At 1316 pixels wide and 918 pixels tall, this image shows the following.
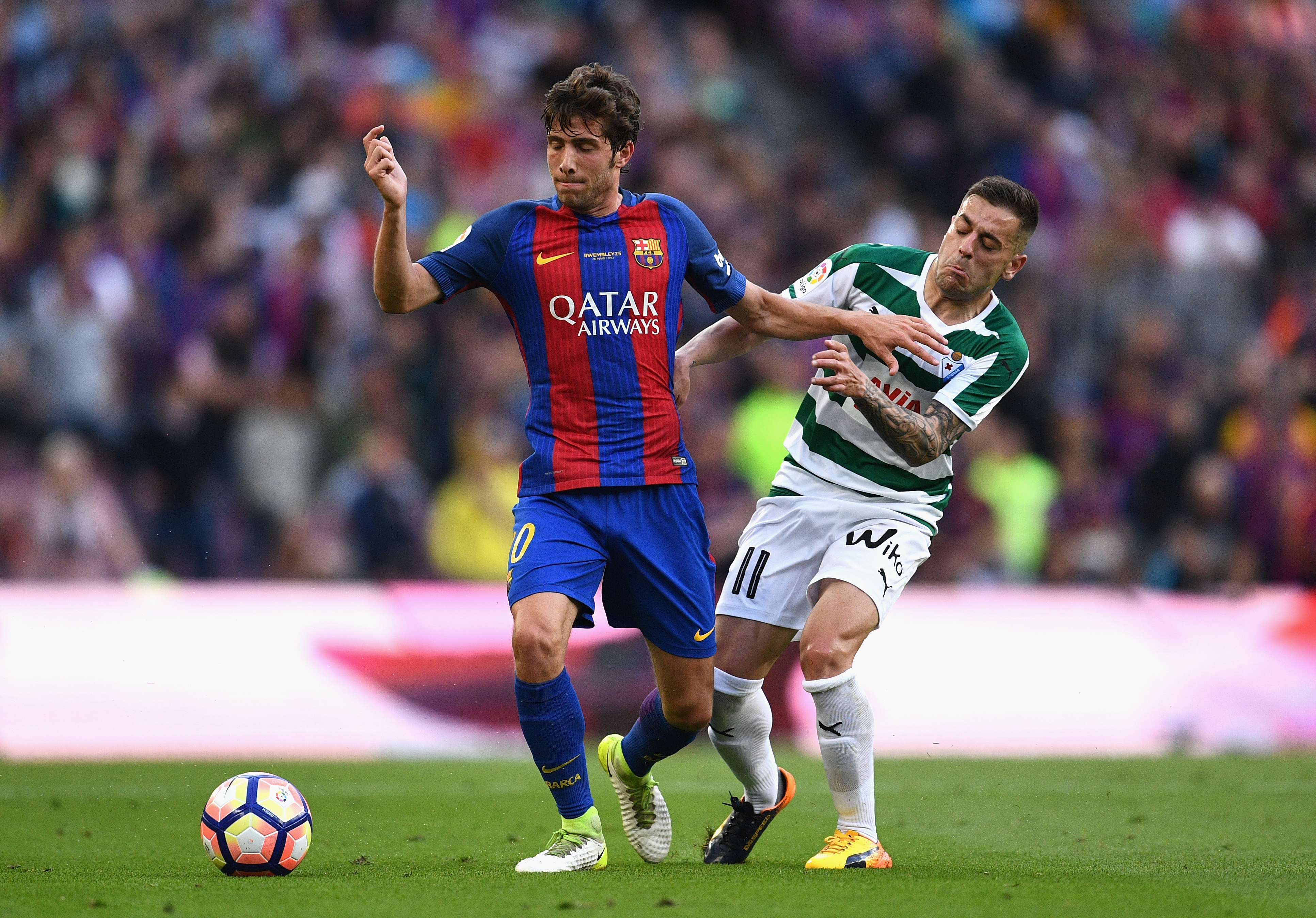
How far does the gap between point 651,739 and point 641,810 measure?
1.00 feet

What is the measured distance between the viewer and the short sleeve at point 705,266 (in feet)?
18.8

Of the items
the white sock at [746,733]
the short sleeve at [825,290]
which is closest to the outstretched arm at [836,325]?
the short sleeve at [825,290]

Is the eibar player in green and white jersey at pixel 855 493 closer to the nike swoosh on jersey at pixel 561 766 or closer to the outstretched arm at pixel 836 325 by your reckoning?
the outstretched arm at pixel 836 325

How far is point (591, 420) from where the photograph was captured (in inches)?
217

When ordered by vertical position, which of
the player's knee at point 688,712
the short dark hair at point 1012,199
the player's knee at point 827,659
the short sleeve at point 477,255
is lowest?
the player's knee at point 688,712

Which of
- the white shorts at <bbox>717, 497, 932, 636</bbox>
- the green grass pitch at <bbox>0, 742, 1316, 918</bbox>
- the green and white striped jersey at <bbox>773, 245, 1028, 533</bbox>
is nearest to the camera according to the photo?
the green grass pitch at <bbox>0, 742, 1316, 918</bbox>

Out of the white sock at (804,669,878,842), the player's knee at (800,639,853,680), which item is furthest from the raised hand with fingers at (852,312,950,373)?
the white sock at (804,669,878,842)

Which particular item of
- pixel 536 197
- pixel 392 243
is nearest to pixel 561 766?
pixel 392 243

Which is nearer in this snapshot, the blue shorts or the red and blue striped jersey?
the blue shorts

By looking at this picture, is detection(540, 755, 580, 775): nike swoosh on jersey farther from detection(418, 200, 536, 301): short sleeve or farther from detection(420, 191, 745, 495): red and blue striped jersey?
detection(418, 200, 536, 301): short sleeve

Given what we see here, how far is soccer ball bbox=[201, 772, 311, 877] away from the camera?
17.4 feet

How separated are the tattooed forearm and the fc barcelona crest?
2.81 ft

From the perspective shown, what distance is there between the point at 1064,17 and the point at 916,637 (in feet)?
28.7

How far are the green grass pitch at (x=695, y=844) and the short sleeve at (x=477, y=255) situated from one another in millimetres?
1983
